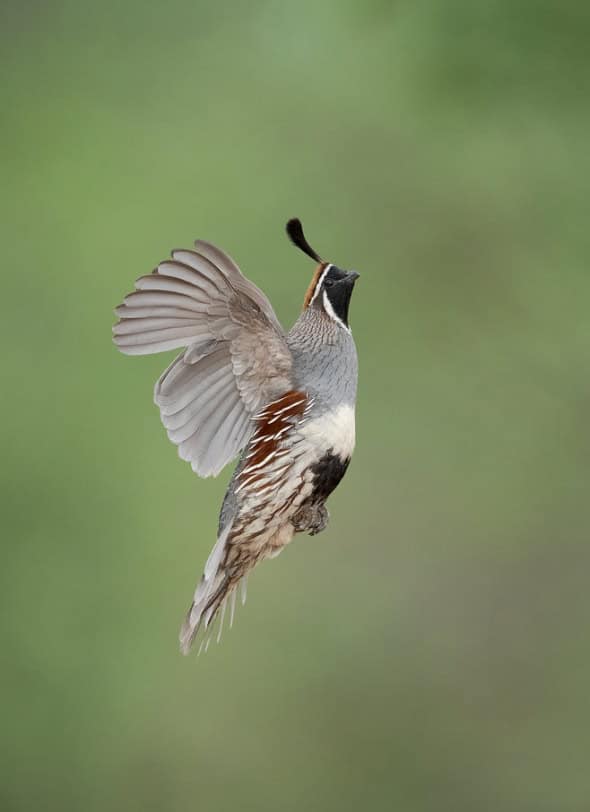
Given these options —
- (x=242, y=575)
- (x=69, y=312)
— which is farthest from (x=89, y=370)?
(x=242, y=575)

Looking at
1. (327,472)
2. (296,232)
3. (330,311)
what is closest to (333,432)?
(327,472)

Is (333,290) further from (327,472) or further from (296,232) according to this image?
(327,472)

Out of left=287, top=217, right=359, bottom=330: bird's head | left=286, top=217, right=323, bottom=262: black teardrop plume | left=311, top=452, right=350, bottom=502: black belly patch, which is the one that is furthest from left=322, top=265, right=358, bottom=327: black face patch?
left=311, top=452, right=350, bottom=502: black belly patch

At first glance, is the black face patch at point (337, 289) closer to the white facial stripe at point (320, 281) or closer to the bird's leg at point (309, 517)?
the white facial stripe at point (320, 281)

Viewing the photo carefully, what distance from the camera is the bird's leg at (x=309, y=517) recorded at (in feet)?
6.31

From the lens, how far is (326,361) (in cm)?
199

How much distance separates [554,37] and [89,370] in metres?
2.37

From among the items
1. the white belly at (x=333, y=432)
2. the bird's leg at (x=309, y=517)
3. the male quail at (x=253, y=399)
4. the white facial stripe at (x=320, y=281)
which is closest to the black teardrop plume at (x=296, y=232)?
the male quail at (x=253, y=399)

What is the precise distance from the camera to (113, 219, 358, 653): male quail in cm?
187

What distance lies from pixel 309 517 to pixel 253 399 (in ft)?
0.65

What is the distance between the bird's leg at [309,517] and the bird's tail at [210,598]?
11cm

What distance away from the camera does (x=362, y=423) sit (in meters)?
4.86

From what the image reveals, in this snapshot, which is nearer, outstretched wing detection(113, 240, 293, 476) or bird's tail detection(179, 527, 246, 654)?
outstretched wing detection(113, 240, 293, 476)

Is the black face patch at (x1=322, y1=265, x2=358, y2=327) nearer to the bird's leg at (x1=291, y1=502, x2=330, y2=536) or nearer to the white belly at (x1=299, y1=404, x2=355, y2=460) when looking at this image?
the white belly at (x1=299, y1=404, x2=355, y2=460)
